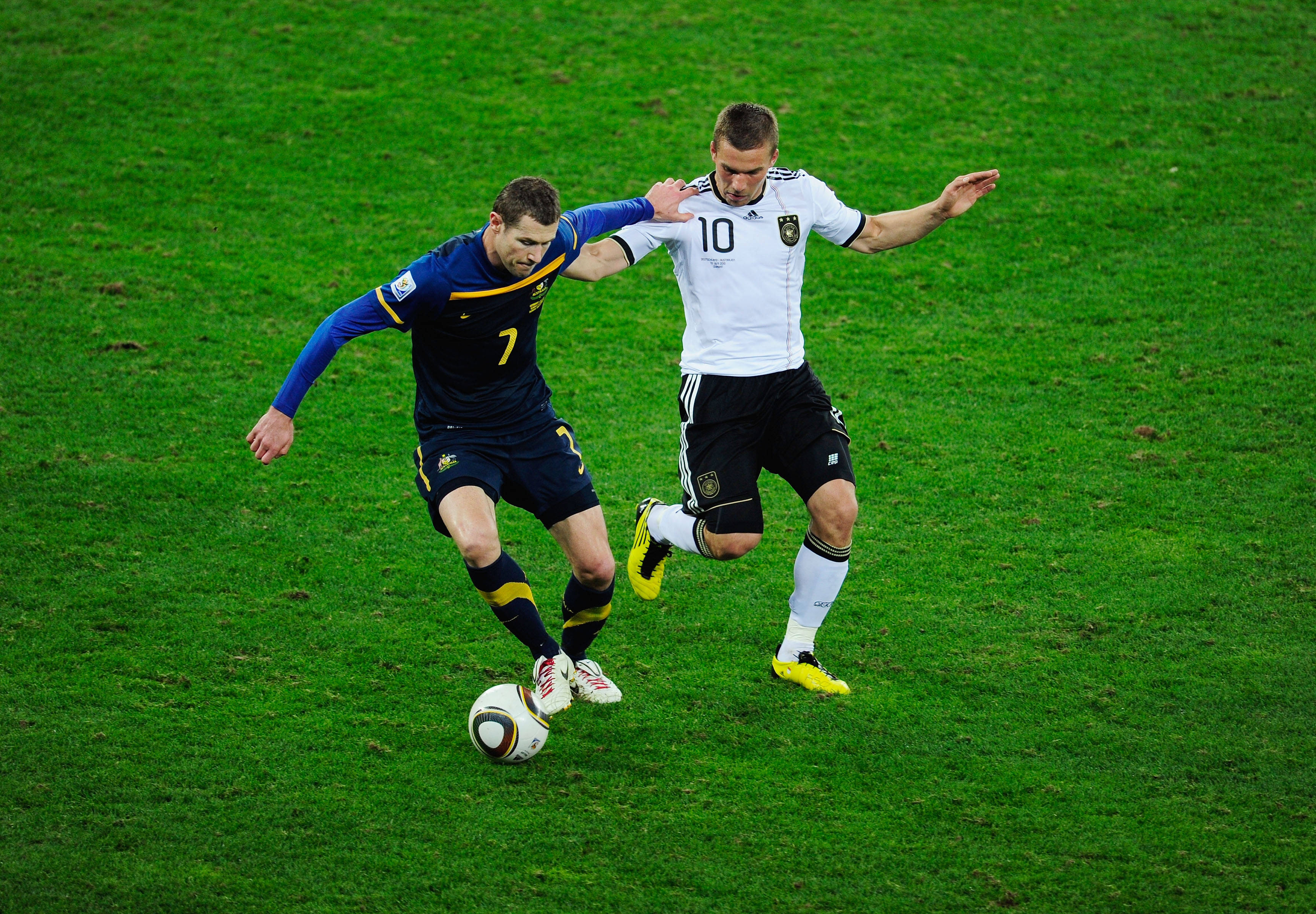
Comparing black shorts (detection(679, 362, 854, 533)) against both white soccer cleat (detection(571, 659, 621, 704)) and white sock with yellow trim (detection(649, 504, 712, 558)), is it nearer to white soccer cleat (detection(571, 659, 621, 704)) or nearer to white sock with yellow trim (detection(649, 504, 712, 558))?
white sock with yellow trim (detection(649, 504, 712, 558))

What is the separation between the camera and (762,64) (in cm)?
1403

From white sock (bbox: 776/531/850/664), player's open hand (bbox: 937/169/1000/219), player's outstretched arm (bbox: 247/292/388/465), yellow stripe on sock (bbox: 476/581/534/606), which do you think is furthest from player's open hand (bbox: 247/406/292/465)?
player's open hand (bbox: 937/169/1000/219)

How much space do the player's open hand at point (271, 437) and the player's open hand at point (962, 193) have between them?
3535 millimetres

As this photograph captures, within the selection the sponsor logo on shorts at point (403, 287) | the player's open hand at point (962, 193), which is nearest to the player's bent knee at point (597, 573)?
the sponsor logo on shorts at point (403, 287)

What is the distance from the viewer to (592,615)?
607 cm

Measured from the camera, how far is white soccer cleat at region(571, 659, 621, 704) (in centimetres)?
602

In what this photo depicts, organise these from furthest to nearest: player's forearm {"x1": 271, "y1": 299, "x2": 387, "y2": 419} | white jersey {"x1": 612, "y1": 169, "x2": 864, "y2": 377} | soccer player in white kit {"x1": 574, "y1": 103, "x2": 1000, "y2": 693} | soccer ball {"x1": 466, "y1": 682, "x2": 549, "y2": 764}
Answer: white jersey {"x1": 612, "y1": 169, "x2": 864, "y2": 377}, soccer player in white kit {"x1": 574, "y1": 103, "x2": 1000, "y2": 693}, player's forearm {"x1": 271, "y1": 299, "x2": 387, "y2": 419}, soccer ball {"x1": 466, "y1": 682, "x2": 549, "y2": 764}

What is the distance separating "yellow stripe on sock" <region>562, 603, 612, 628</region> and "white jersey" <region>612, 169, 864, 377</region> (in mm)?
1359

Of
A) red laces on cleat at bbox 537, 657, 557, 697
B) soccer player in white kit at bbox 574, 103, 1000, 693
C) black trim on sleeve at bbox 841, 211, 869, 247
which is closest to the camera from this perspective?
red laces on cleat at bbox 537, 657, 557, 697

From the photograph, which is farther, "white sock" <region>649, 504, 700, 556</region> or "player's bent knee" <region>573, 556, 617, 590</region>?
"white sock" <region>649, 504, 700, 556</region>

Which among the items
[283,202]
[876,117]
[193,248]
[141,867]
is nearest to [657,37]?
[876,117]

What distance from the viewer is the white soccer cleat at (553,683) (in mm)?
5645

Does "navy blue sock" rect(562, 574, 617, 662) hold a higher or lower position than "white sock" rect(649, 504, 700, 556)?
lower

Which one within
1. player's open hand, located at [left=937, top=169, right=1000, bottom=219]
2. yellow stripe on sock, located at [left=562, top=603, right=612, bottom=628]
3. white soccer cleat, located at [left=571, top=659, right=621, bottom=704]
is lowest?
white soccer cleat, located at [left=571, top=659, right=621, bottom=704]
